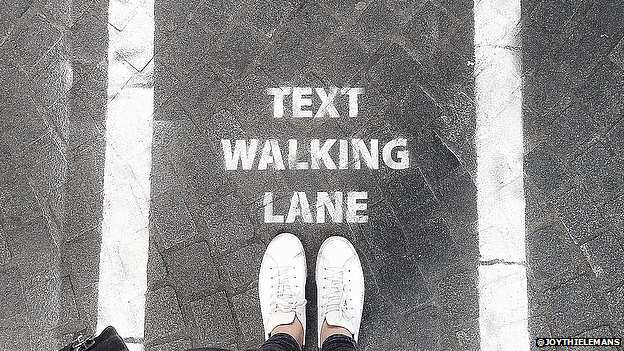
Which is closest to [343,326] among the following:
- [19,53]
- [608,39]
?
[608,39]

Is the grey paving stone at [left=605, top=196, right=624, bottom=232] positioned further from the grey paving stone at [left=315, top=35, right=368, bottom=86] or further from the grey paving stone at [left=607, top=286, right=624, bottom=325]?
the grey paving stone at [left=315, top=35, right=368, bottom=86]

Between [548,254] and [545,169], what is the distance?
1.65 feet

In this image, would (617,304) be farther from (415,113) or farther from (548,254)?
(415,113)

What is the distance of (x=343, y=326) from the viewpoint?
323cm

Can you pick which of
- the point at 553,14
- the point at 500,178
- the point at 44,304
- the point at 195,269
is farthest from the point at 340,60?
the point at 44,304

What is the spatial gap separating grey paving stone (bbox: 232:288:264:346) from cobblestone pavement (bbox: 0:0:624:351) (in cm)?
1

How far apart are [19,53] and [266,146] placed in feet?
5.65

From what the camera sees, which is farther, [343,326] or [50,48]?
[50,48]

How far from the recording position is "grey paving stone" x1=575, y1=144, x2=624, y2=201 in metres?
3.26

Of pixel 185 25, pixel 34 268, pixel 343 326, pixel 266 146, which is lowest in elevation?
pixel 343 326

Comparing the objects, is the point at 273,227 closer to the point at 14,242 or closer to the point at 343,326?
the point at 343,326

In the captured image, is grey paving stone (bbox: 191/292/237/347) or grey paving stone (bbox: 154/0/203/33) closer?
grey paving stone (bbox: 191/292/237/347)

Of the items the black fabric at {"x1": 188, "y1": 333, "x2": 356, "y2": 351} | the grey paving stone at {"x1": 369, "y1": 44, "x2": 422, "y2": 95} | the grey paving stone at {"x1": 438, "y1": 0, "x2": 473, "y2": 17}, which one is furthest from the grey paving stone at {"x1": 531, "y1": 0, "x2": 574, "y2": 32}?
the black fabric at {"x1": 188, "y1": 333, "x2": 356, "y2": 351}

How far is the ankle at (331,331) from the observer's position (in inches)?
127
